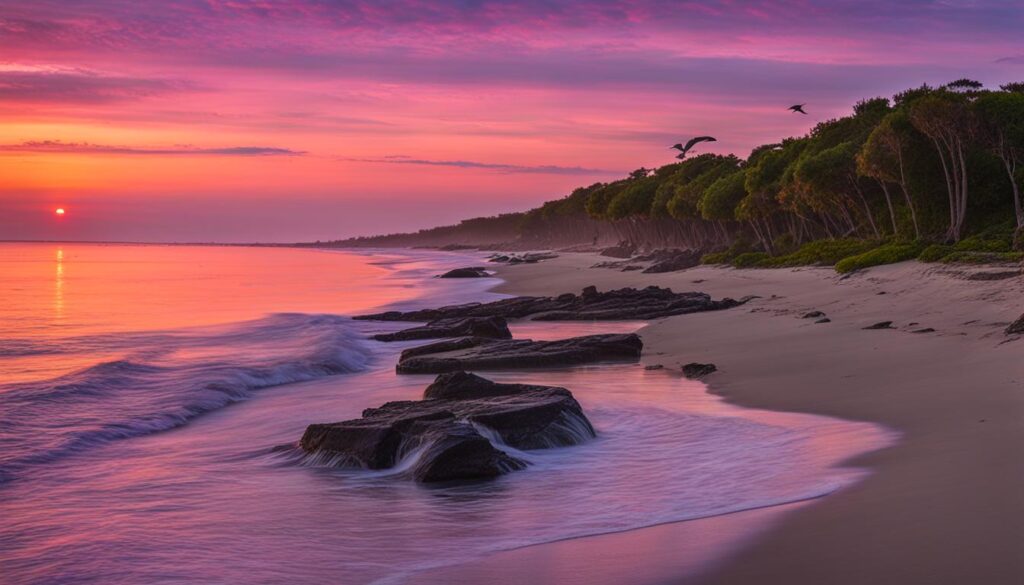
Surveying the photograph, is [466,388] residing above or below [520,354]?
above

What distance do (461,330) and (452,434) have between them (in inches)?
601

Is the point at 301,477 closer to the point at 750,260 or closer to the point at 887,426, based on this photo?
the point at 887,426

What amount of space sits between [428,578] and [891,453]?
4905mm

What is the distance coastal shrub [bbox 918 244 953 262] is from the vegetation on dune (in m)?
0.06

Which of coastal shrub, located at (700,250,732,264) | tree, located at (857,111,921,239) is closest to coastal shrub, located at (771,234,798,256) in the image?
coastal shrub, located at (700,250,732,264)

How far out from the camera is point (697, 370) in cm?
1753

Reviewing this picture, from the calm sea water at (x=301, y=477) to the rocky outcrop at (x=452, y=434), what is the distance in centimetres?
26

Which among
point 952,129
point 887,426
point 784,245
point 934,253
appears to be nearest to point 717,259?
point 784,245

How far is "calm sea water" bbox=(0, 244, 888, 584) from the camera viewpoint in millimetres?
7957

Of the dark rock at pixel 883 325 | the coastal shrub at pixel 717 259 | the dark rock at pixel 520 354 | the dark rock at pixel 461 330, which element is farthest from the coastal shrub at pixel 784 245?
the dark rock at pixel 520 354

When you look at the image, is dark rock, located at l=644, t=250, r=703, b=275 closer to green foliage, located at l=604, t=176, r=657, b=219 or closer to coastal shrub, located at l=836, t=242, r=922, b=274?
coastal shrub, located at l=836, t=242, r=922, b=274

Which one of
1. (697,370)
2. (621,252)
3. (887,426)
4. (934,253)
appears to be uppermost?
(934,253)

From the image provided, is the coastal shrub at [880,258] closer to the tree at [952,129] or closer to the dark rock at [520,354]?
the tree at [952,129]

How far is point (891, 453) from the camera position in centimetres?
966
